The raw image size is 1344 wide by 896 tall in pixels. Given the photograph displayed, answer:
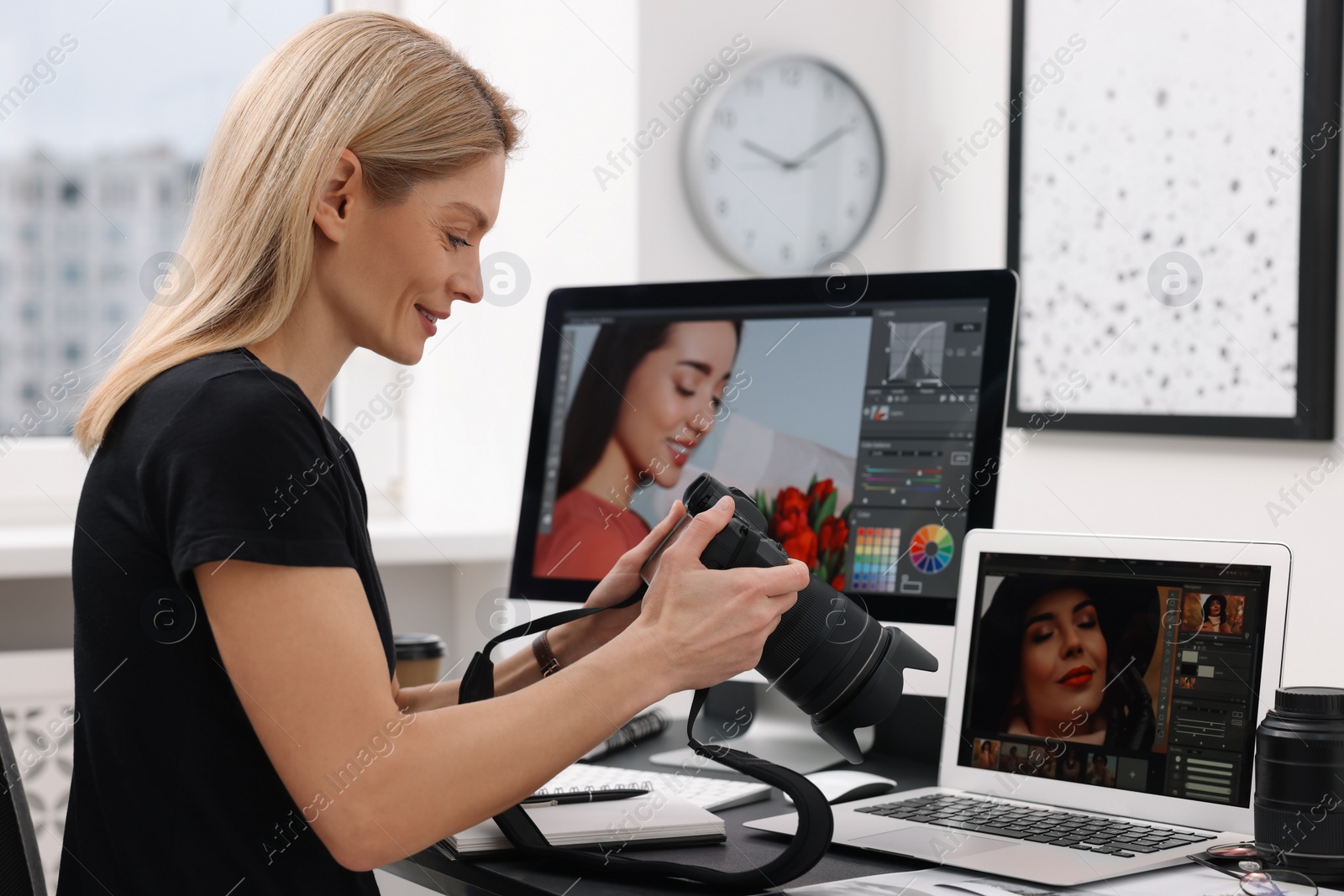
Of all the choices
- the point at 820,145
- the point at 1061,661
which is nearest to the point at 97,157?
the point at 820,145

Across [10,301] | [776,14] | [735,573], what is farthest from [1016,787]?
[10,301]

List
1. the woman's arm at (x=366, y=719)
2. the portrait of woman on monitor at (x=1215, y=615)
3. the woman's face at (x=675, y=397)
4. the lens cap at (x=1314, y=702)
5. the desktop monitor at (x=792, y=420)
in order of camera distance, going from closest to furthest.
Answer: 1. the woman's arm at (x=366, y=719)
2. the lens cap at (x=1314, y=702)
3. the portrait of woman on monitor at (x=1215, y=615)
4. the desktop monitor at (x=792, y=420)
5. the woman's face at (x=675, y=397)

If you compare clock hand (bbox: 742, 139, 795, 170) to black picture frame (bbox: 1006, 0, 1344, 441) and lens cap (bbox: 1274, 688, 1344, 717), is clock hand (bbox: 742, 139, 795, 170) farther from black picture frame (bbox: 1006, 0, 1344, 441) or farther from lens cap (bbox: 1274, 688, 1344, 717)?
lens cap (bbox: 1274, 688, 1344, 717)

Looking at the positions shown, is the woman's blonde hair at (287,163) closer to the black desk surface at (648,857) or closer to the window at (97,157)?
the black desk surface at (648,857)

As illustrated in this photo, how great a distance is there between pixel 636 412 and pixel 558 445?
0.34ft

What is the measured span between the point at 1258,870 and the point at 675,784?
508 millimetres

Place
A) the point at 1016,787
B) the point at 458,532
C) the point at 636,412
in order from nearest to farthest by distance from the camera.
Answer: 1. the point at 1016,787
2. the point at 636,412
3. the point at 458,532

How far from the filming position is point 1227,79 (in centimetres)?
189

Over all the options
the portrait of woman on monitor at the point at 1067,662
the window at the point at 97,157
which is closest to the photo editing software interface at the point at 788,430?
the portrait of woman on monitor at the point at 1067,662

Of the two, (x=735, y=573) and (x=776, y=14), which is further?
(x=776, y=14)

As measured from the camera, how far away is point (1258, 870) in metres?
0.89

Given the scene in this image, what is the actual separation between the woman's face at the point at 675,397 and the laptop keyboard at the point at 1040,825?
44 cm

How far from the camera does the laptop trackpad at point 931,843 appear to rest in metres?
0.95

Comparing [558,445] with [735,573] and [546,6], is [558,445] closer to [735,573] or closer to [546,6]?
[735,573]
